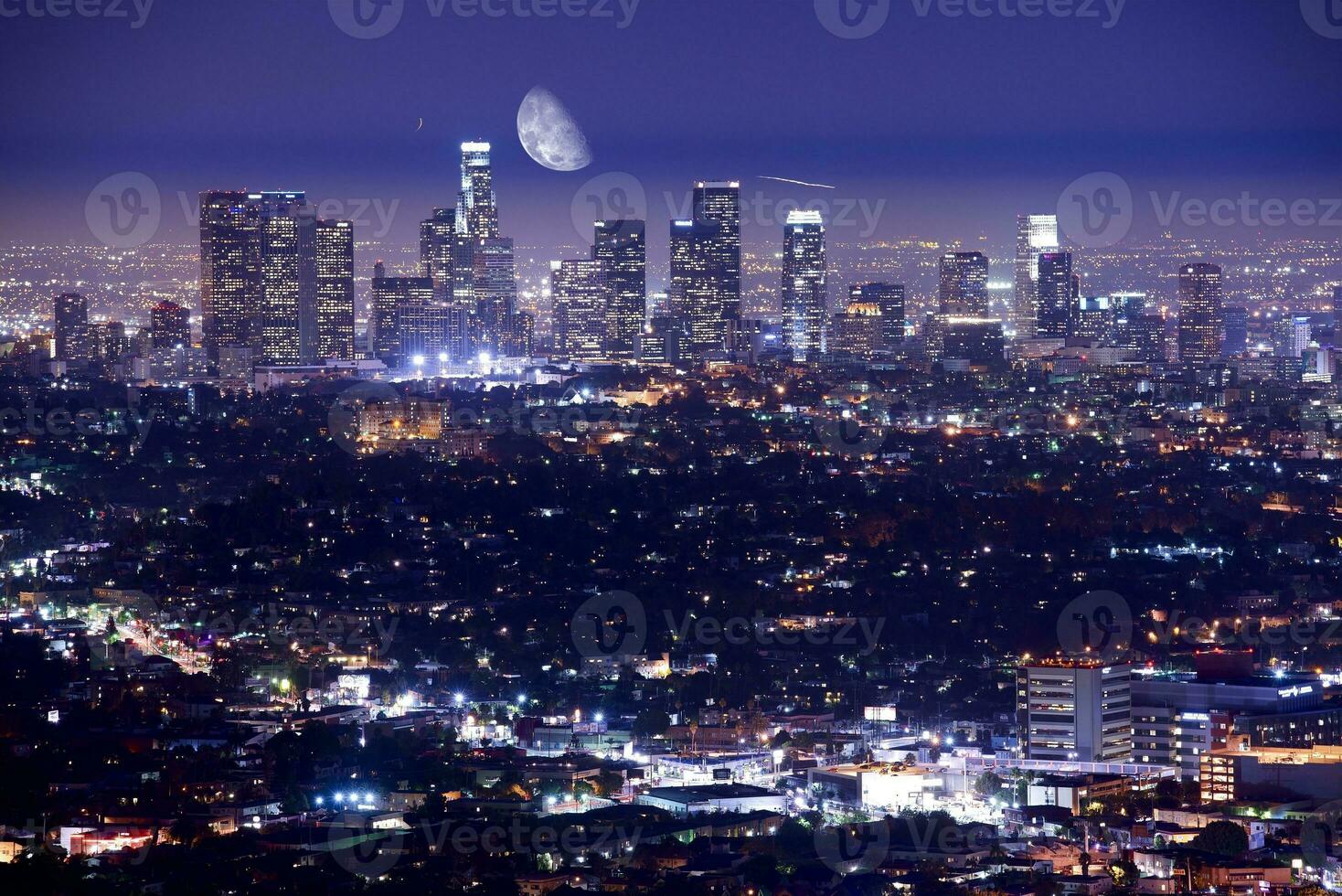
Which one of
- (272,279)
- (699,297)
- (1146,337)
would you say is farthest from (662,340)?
(1146,337)

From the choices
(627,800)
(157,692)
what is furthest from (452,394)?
(627,800)

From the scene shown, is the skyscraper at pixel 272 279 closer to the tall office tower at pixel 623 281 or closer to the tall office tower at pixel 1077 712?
the tall office tower at pixel 623 281

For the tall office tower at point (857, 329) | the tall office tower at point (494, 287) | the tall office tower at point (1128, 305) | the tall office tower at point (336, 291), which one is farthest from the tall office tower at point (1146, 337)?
the tall office tower at point (336, 291)

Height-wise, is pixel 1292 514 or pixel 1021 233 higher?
pixel 1021 233

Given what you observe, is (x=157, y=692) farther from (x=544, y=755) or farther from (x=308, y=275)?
(x=308, y=275)

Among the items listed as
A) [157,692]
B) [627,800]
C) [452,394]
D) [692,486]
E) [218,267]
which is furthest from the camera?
[218,267]

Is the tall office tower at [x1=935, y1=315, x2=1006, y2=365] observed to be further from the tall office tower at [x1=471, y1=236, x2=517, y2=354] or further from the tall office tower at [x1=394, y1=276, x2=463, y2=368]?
the tall office tower at [x1=394, y1=276, x2=463, y2=368]
